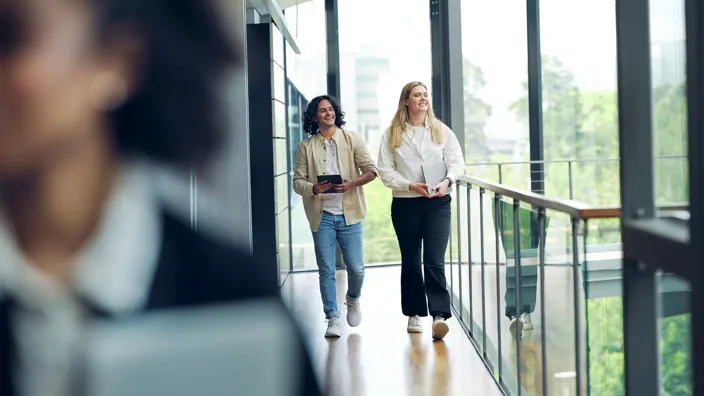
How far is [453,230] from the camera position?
6129 mm

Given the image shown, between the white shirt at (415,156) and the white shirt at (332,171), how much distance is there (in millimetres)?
336

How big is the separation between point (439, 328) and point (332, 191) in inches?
41.1

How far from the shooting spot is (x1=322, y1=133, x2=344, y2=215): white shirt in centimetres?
519

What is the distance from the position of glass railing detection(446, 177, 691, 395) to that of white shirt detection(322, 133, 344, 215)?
0.81 m

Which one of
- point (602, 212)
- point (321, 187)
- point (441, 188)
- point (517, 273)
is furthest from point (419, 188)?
point (602, 212)

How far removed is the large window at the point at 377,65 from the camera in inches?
327

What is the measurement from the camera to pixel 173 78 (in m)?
0.54

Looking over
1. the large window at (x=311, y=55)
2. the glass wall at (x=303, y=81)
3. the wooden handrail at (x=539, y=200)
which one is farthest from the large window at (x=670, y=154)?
the large window at (x=311, y=55)

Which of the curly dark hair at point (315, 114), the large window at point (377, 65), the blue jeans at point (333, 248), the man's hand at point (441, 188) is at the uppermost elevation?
the large window at point (377, 65)

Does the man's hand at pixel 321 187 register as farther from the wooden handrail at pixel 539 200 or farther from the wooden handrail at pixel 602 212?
the wooden handrail at pixel 602 212

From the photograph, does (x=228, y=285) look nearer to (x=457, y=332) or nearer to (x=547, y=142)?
(x=457, y=332)

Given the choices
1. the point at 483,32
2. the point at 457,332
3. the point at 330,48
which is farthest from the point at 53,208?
the point at 483,32

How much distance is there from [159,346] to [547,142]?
8716 mm

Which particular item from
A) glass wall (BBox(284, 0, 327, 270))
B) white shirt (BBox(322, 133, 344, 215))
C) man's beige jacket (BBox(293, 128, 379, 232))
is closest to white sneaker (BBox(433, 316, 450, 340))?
man's beige jacket (BBox(293, 128, 379, 232))
